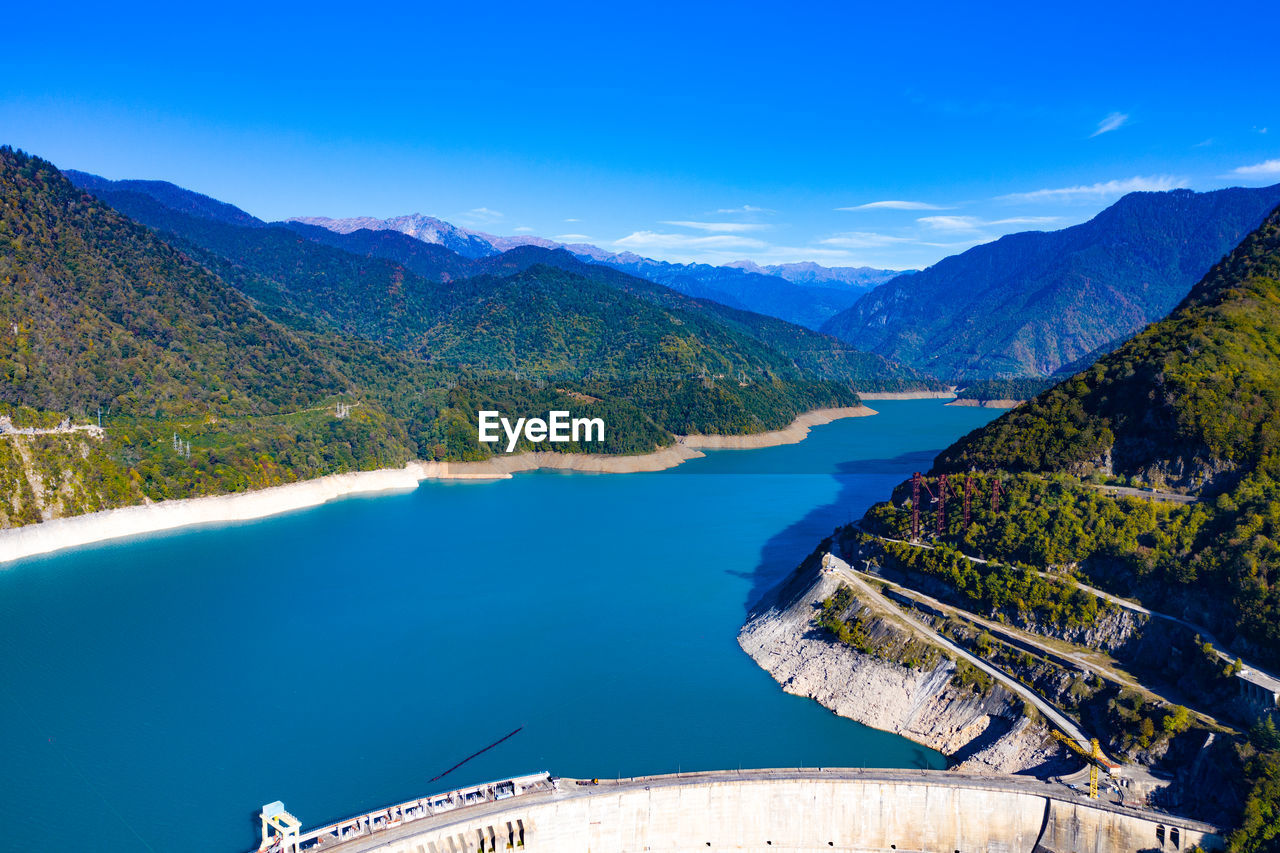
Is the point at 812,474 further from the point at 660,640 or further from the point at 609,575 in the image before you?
the point at 660,640

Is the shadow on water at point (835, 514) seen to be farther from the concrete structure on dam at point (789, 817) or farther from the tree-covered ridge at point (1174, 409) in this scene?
the concrete structure on dam at point (789, 817)

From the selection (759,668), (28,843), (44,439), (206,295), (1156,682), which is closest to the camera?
(28,843)

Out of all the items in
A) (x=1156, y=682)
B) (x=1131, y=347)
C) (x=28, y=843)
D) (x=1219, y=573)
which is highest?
(x=1131, y=347)

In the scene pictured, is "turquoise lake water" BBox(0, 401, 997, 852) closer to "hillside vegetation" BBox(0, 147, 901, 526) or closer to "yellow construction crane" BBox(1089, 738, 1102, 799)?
"yellow construction crane" BBox(1089, 738, 1102, 799)

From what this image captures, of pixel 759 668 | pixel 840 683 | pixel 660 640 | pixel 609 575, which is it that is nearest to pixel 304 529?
pixel 609 575

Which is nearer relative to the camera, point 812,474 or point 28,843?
point 28,843

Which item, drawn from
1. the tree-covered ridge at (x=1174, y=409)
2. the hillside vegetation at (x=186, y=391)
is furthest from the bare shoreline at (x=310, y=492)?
the tree-covered ridge at (x=1174, y=409)

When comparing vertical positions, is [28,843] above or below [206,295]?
below
